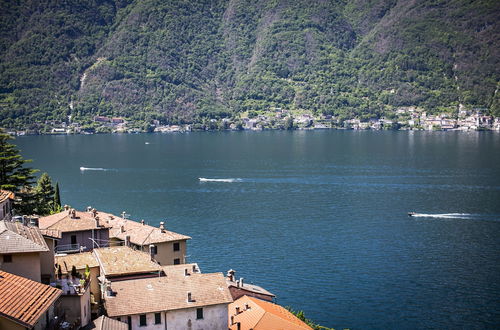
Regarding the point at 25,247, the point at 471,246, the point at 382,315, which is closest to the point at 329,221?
the point at 471,246

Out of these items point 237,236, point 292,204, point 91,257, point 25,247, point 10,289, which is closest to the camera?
point 10,289

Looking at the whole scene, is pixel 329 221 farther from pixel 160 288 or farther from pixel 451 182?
pixel 160 288

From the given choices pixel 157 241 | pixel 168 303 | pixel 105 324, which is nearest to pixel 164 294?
pixel 168 303

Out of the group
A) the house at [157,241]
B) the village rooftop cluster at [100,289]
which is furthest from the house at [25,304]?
the house at [157,241]

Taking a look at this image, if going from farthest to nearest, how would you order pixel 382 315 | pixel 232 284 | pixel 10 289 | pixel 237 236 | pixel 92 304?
pixel 237 236
pixel 382 315
pixel 232 284
pixel 92 304
pixel 10 289

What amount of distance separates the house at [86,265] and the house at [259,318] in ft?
33.8

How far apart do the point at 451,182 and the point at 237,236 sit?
76.9 m

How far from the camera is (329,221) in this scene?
113562mm

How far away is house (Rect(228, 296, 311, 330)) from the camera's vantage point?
158ft

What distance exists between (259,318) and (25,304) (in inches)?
894

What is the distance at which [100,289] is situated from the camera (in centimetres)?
4506

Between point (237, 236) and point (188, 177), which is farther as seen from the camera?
point (188, 177)

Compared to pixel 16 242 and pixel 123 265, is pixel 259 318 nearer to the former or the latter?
pixel 123 265

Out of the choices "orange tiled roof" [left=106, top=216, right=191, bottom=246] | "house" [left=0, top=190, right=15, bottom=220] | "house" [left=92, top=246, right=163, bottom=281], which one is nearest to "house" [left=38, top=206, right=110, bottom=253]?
"orange tiled roof" [left=106, top=216, right=191, bottom=246]
